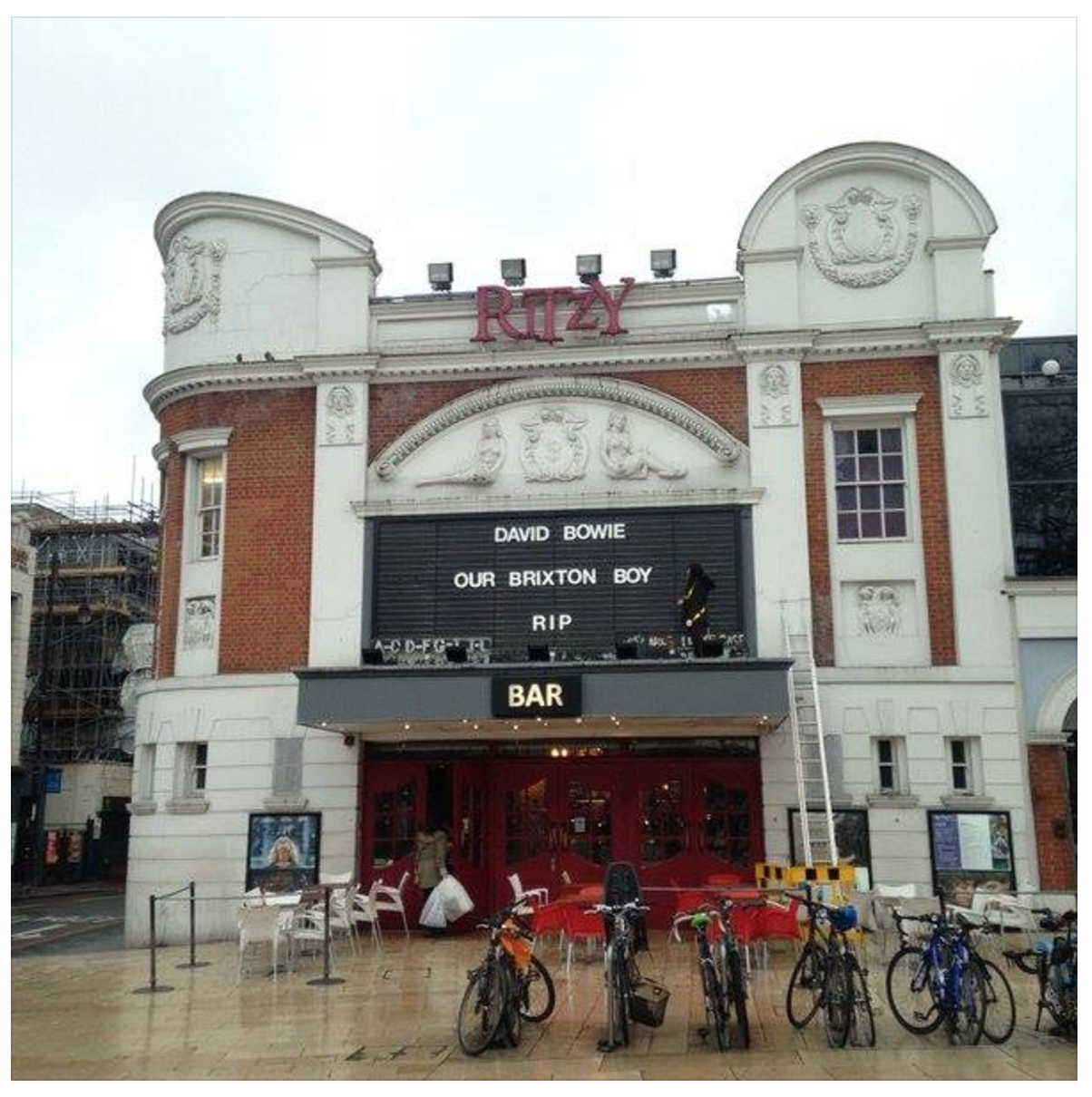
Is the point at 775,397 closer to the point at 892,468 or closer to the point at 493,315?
the point at 892,468

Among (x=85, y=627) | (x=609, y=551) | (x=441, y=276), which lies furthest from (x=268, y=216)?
(x=85, y=627)

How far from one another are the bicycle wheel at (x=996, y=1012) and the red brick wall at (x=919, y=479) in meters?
8.00

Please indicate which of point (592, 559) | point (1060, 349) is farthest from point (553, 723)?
point (1060, 349)

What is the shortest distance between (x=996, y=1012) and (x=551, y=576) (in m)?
9.91

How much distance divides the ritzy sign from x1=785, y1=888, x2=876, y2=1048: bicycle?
36.7 ft

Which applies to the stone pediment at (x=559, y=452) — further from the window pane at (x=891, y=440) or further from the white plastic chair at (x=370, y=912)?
the white plastic chair at (x=370, y=912)

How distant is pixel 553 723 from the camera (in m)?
17.7

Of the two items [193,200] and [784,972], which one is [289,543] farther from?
[784,972]

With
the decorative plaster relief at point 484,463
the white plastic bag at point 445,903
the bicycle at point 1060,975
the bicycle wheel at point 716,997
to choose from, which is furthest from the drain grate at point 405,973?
the decorative plaster relief at point 484,463

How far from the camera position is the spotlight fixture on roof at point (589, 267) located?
1952 centimetres

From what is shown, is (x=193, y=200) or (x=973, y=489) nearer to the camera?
(x=973, y=489)
